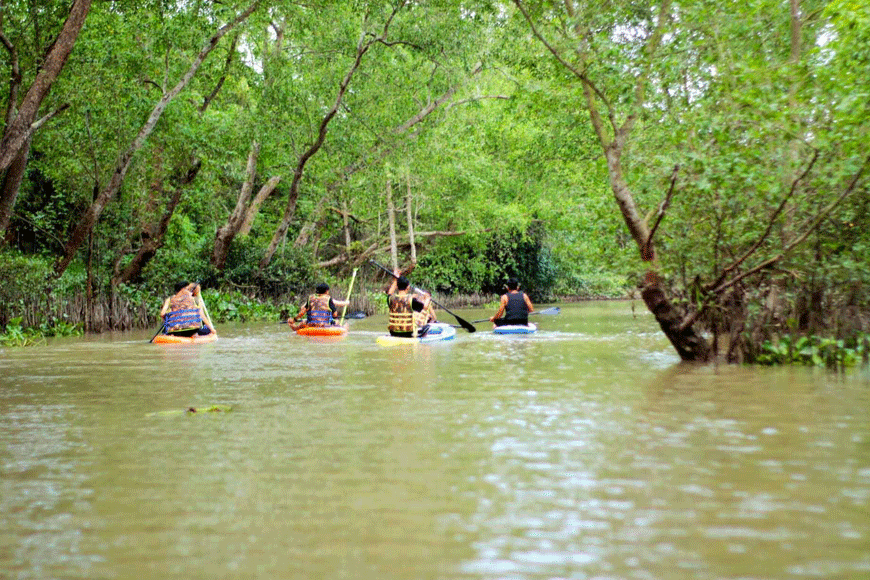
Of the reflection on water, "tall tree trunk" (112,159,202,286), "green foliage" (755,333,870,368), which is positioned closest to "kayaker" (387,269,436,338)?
the reflection on water

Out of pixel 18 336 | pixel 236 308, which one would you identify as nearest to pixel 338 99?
pixel 236 308

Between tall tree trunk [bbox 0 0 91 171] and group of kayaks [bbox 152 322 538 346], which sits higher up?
tall tree trunk [bbox 0 0 91 171]

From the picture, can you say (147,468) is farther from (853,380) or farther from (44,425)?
(853,380)

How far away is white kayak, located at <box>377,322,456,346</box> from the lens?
62.2 ft

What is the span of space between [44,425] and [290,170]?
22002 mm

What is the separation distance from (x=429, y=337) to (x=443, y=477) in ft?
43.6

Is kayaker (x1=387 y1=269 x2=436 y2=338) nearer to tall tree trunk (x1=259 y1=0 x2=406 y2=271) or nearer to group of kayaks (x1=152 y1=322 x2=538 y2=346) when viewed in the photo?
group of kayaks (x1=152 y1=322 x2=538 y2=346)

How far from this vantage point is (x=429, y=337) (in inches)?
768

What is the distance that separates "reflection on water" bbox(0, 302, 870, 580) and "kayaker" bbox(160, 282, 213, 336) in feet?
25.2

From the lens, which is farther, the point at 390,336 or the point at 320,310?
the point at 320,310

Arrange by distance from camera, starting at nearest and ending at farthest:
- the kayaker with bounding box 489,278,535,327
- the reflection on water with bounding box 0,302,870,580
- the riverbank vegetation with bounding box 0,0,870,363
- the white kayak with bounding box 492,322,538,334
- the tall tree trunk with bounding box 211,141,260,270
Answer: the reflection on water with bounding box 0,302,870,580
the riverbank vegetation with bounding box 0,0,870,363
the white kayak with bounding box 492,322,538,334
the kayaker with bounding box 489,278,535,327
the tall tree trunk with bounding box 211,141,260,270

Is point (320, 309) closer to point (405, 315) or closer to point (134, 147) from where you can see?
point (405, 315)

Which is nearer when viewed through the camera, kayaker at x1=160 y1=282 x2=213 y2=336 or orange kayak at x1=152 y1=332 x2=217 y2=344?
orange kayak at x1=152 y1=332 x2=217 y2=344

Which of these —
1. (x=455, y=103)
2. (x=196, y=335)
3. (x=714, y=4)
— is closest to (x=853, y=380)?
(x=714, y=4)
